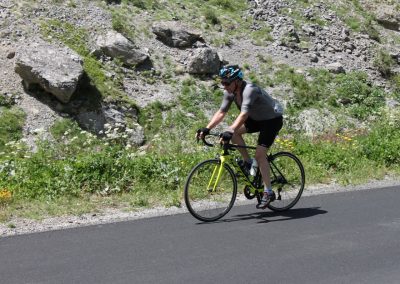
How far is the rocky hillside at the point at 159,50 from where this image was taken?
770 inches

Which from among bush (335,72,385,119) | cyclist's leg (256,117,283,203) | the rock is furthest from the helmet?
the rock

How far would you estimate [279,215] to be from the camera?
27.4 ft

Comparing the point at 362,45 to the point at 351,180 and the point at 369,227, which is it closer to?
the point at 351,180

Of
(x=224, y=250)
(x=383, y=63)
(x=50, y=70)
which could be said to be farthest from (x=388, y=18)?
(x=224, y=250)

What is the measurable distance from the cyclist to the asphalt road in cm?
76

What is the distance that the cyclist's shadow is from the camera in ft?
26.6

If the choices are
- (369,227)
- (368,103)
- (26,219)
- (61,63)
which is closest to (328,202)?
(369,227)

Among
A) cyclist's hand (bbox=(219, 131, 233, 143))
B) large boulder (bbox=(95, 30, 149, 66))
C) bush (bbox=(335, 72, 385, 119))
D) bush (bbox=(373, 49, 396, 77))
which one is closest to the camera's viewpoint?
cyclist's hand (bbox=(219, 131, 233, 143))

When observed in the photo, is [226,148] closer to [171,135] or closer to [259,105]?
[259,105]

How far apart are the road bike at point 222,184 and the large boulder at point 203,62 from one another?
14870mm

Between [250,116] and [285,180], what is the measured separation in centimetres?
127

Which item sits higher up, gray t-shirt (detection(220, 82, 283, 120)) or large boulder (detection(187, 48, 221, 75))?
large boulder (detection(187, 48, 221, 75))

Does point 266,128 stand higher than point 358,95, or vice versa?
point 358,95

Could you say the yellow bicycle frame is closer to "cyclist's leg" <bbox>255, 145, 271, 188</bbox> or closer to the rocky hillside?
"cyclist's leg" <bbox>255, 145, 271, 188</bbox>
